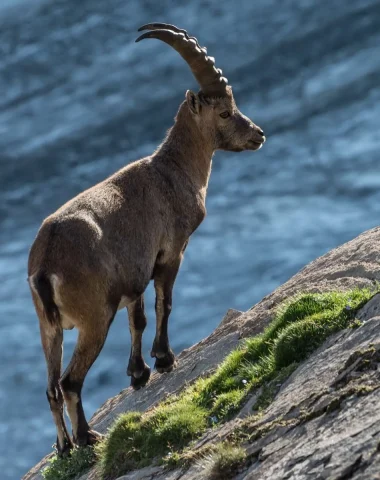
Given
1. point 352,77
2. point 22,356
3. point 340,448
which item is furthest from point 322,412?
point 352,77

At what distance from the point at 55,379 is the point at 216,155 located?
9512 cm

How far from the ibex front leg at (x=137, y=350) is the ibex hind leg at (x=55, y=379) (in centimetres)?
175

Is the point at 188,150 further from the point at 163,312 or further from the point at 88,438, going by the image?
the point at 88,438

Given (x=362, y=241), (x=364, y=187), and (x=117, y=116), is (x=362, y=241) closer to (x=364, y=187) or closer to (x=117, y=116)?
(x=364, y=187)

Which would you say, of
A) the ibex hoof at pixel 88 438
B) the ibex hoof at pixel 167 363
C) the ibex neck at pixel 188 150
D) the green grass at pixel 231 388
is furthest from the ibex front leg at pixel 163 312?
the green grass at pixel 231 388

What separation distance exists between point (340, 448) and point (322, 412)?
1.00m

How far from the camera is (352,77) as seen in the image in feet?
343

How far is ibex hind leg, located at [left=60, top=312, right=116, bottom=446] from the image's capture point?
12203mm

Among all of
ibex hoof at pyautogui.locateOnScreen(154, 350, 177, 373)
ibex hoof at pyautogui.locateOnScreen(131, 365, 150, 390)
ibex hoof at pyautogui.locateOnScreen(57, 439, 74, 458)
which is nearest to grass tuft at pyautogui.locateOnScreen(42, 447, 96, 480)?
ibex hoof at pyautogui.locateOnScreen(57, 439, 74, 458)

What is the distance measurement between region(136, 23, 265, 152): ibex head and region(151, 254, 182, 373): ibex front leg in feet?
6.65

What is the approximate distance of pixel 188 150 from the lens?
15227 mm

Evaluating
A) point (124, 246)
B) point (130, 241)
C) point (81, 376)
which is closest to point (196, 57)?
point (130, 241)

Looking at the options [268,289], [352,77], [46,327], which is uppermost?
[352,77]

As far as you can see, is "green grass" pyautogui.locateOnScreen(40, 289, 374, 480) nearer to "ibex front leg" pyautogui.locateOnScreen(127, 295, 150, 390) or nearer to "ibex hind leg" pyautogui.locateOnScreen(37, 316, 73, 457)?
"ibex hind leg" pyautogui.locateOnScreen(37, 316, 73, 457)
